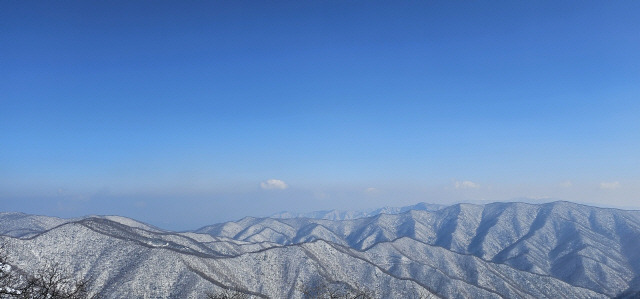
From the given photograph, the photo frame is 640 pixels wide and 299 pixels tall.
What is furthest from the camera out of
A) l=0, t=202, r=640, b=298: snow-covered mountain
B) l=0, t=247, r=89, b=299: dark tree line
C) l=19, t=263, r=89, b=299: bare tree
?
l=0, t=202, r=640, b=298: snow-covered mountain

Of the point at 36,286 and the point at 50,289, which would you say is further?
the point at 50,289

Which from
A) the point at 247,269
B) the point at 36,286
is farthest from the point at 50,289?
the point at 247,269

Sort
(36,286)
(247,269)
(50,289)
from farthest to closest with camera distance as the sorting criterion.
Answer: (247,269) → (50,289) → (36,286)

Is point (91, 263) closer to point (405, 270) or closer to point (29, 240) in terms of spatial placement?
point (29, 240)

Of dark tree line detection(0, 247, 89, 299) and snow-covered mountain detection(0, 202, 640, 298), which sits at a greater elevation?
dark tree line detection(0, 247, 89, 299)

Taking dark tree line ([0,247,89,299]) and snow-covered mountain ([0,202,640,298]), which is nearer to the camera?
dark tree line ([0,247,89,299])

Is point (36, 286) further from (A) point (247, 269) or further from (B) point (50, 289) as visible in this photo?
(A) point (247, 269)

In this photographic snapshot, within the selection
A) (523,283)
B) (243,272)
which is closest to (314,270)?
(243,272)

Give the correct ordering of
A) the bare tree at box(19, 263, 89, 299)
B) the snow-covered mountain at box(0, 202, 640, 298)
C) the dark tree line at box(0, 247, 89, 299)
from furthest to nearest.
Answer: the snow-covered mountain at box(0, 202, 640, 298), the bare tree at box(19, 263, 89, 299), the dark tree line at box(0, 247, 89, 299)

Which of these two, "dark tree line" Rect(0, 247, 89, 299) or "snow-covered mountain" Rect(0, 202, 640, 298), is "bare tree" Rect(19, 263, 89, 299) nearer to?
"dark tree line" Rect(0, 247, 89, 299)

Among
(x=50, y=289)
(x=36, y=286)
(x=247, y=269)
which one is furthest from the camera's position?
(x=247, y=269)

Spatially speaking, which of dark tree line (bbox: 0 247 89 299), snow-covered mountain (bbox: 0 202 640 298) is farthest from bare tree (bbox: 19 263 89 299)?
snow-covered mountain (bbox: 0 202 640 298)
